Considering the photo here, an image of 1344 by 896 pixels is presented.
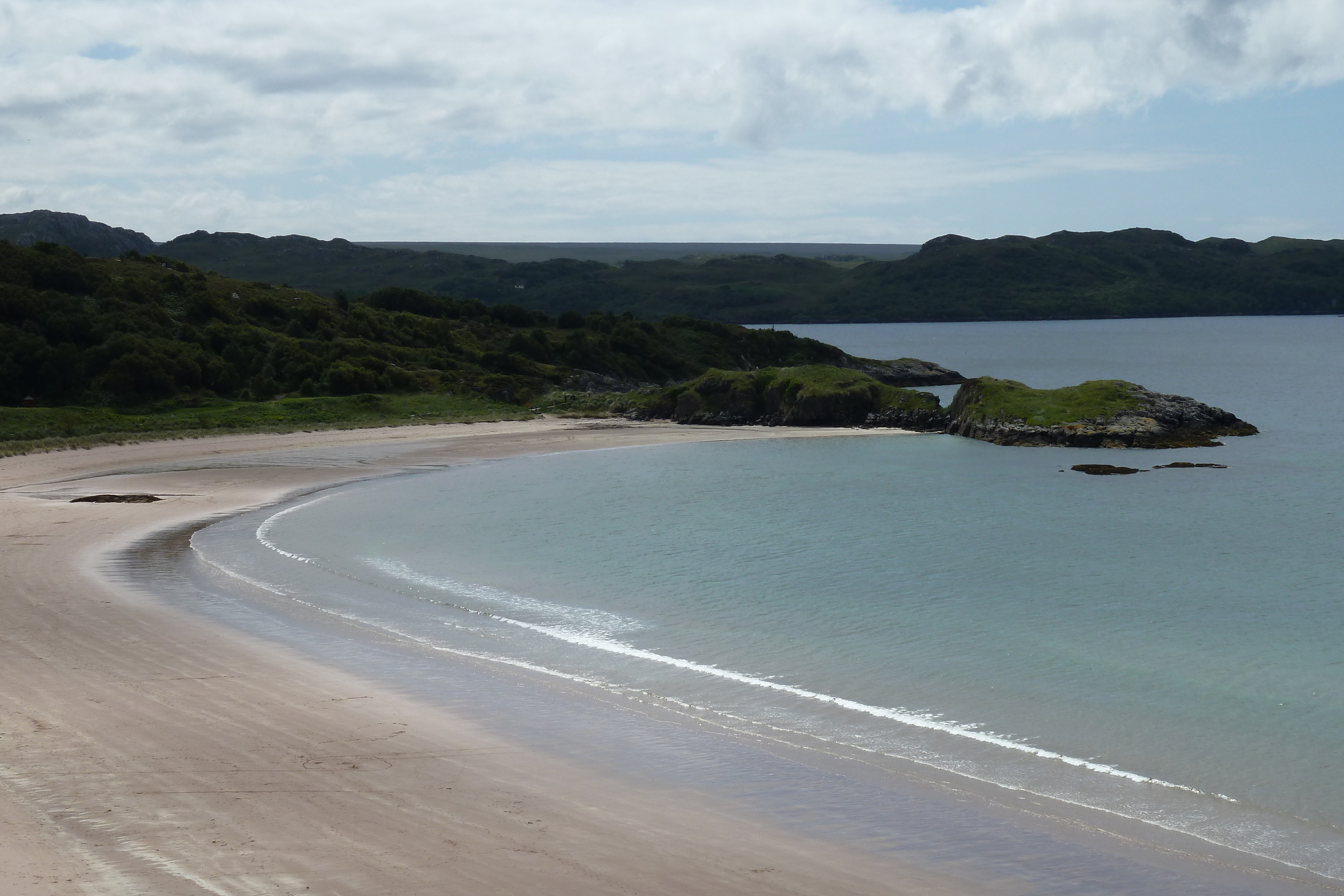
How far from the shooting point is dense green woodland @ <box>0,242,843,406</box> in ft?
151

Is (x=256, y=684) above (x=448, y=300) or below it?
below

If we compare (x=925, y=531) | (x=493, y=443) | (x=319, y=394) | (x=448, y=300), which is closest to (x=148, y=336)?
(x=319, y=394)

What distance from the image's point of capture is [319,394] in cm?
5056

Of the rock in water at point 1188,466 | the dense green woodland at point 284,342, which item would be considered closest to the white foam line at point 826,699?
the rock in water at point 1188,466

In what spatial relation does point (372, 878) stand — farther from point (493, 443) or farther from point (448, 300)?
point (448, 300)

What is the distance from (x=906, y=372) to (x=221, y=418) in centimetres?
4410

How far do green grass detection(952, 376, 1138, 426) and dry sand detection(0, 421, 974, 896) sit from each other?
3180cm

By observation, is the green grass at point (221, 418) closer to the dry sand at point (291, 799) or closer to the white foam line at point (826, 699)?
the white foam line at point (826, 699)

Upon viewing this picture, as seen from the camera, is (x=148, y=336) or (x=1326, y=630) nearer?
(x=1326, y=630)

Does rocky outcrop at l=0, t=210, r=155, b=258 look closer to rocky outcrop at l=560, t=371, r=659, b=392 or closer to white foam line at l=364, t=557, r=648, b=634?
rocky outcrop at l=560, t=371, r=659, b=392

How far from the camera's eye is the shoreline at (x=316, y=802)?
7305 millimetres

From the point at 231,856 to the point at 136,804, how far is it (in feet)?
4.46

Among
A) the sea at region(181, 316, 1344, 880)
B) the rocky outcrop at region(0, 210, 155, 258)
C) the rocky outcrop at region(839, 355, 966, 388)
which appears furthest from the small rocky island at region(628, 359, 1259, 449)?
the rocky outcrop at region(0, 210, 155, 258)

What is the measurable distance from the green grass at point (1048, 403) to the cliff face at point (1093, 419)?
34mm
